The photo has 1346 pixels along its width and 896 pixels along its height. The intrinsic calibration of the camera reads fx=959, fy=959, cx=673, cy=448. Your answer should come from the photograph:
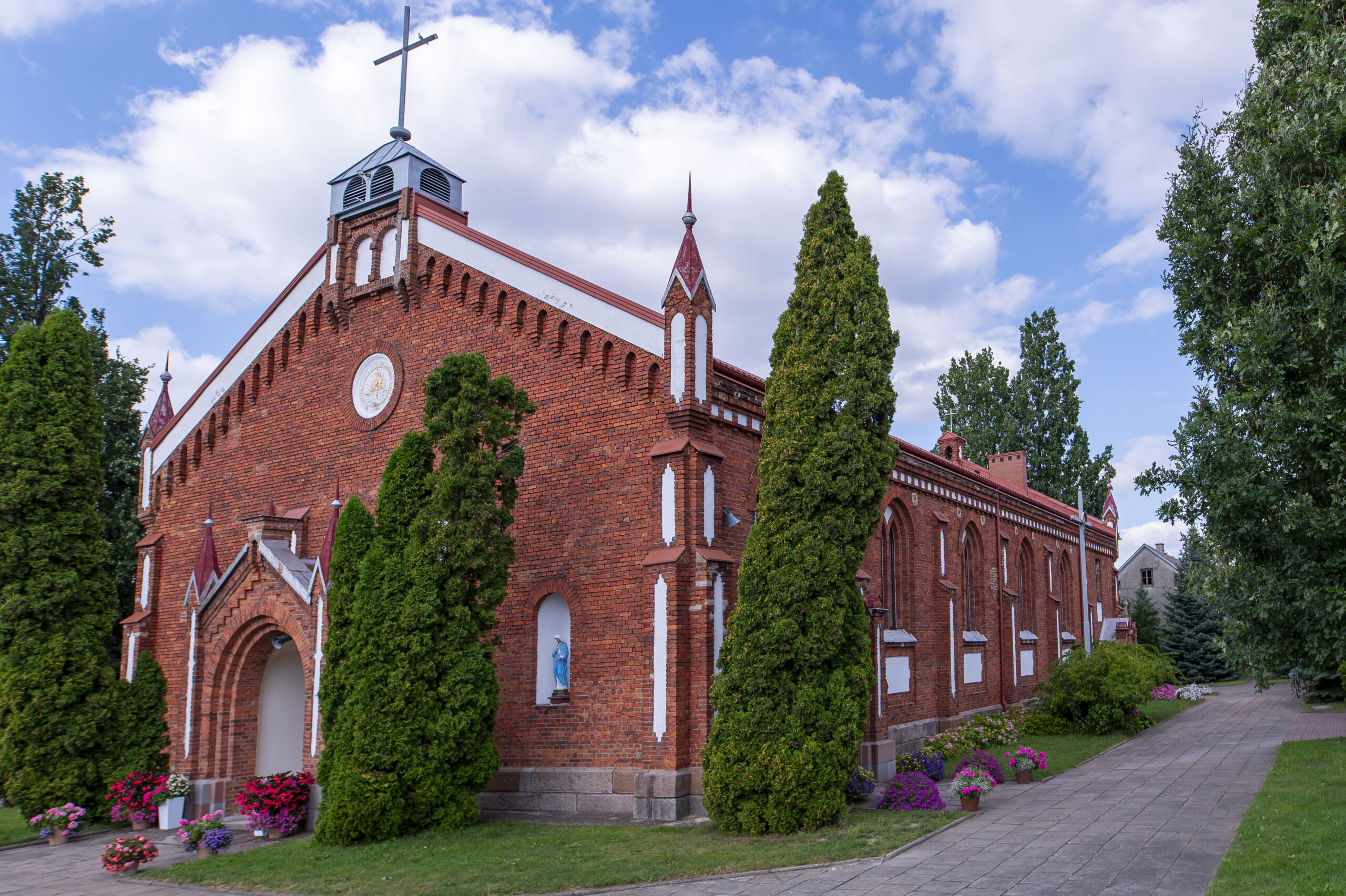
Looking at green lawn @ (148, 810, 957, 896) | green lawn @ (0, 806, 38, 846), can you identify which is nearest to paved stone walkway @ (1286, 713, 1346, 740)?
green lawn @ (148, 810, 957, 896)

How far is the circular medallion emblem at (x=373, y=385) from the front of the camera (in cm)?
1880

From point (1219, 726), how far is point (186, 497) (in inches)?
1076

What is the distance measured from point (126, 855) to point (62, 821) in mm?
4206

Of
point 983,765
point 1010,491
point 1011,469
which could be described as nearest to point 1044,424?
point 1011,469

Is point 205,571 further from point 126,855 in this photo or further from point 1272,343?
point 1272,343

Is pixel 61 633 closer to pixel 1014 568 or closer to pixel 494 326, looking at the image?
pixel 494 326

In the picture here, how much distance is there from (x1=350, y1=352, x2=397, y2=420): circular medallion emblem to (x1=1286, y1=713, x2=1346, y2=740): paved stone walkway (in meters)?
21.9

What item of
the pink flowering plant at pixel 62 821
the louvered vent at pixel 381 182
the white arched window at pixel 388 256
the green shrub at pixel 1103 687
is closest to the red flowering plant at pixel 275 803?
the pink flowering plant at pixel 62 821

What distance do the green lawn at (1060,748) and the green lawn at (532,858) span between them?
→ 5528 millimetres

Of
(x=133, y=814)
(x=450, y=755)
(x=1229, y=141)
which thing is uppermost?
(x=1229, y=141)

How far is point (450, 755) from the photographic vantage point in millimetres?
13703

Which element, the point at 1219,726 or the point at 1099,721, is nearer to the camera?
the point at 1099,721

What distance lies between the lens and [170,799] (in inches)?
664

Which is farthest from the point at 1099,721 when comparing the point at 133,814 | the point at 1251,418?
the point at 133,814
